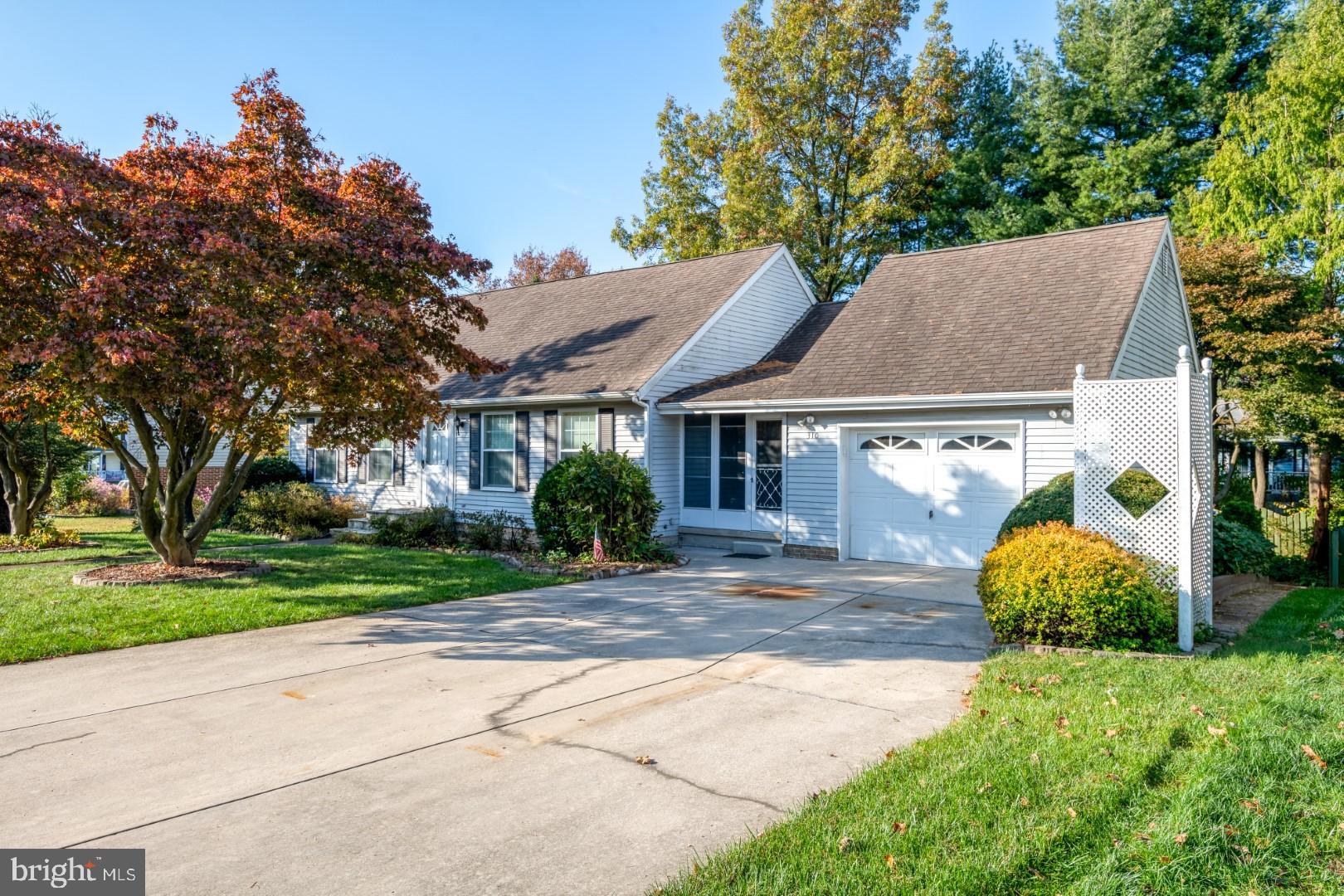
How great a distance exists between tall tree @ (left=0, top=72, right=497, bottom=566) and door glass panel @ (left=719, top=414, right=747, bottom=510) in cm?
525

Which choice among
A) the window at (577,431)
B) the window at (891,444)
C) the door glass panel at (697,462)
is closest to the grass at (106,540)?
the window at (577,431)

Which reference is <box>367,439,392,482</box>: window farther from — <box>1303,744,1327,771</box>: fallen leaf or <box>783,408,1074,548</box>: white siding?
<box>1303,744,1327,771</box>: fallen leaf

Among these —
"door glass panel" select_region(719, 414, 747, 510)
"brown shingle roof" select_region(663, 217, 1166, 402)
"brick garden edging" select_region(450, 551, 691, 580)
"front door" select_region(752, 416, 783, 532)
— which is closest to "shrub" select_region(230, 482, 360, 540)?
"brick garden edging" select_region(450, 551, 691, 580)

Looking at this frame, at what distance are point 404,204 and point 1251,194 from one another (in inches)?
762

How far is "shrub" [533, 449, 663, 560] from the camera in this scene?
12914 mm

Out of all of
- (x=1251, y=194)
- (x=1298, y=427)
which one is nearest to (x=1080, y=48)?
(x=1251, y=194)

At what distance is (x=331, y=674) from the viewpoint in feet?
21.9

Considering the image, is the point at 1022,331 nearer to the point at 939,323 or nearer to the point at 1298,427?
the point at 939,323

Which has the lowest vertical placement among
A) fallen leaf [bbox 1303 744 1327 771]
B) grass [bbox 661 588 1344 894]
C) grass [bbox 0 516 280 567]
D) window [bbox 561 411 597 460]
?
grass [bbox 661 588 1344 894]

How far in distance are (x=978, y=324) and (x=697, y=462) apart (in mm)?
5536

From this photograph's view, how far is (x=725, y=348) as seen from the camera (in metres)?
16.5

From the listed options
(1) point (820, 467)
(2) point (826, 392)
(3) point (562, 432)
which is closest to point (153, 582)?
(3) point (562, 432)

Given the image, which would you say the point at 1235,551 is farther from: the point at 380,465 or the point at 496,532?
the point at 380,465

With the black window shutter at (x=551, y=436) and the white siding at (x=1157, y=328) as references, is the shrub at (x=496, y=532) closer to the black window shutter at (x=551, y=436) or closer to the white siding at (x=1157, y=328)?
the black window shutter at (x=551, y=436)
